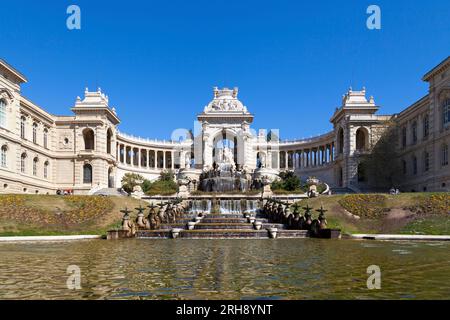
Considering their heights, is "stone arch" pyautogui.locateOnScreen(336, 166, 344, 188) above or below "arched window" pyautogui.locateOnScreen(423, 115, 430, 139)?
below

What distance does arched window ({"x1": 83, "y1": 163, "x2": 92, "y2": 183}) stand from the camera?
254 ft

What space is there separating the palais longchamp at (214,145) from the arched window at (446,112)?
16 cm

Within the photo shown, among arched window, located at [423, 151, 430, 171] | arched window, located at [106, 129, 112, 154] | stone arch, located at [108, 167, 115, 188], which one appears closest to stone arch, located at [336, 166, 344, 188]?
arched window, located at [423, 151, 430, 171]

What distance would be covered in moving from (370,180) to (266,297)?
65878 millimetres

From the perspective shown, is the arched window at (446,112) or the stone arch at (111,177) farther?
the stone arch at (111,177)

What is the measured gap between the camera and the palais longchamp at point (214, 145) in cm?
5700

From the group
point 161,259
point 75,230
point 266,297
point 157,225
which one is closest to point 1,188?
point 75,230

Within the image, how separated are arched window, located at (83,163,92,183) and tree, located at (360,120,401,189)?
5349 centimetres

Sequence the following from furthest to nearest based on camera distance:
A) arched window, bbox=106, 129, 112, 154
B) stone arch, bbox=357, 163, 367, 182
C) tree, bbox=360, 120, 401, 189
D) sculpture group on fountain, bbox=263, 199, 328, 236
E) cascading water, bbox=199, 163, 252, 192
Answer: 1. arched window, bbox=106, 129, 112, 154
2. stone arch, bbox=357, 163, 367, 182
3. tree, bbox=360, 120, 401, 189
4. cascading water, bbox=199, 163, 252, 192
5. sculpture group on fountain, bbox=263, 199, 328, 236

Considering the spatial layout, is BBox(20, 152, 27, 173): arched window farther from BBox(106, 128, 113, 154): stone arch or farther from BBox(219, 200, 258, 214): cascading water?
BBox(219, 200, 258, 214): cascading water

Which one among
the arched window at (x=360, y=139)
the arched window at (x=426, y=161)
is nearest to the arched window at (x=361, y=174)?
the arched window at (x=360, y=139)

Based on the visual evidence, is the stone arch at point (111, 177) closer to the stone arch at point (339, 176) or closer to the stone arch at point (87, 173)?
the stone arch at point (87, 173)

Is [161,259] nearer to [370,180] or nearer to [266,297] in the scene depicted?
[266,297]
